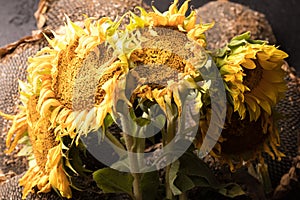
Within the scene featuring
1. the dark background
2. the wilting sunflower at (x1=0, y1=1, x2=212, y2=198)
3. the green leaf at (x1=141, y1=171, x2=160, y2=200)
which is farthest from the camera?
the dark background

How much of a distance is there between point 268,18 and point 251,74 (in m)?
0.50

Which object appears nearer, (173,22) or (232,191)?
(173,22)

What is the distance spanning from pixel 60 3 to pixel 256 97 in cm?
47

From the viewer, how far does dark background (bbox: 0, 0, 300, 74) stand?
1241 mm

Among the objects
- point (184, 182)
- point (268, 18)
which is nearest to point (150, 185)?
point (184, 182)

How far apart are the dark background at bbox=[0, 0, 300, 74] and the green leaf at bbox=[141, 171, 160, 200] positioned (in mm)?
515

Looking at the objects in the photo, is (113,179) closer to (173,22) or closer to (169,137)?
(169,137)

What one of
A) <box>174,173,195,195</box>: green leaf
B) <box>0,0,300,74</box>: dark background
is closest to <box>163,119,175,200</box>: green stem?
<box>174,173,195,195</box>: green leaf

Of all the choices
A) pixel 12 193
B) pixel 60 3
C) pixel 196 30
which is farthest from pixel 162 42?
pixel 60 3

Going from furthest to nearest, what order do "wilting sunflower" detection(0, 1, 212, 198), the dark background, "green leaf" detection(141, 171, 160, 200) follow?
the dark background, "green leaf" detection(141, 171, 160, 200), "wilting sunflower" detection(0, 1, 212, 198)

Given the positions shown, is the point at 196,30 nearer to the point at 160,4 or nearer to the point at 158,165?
the point at 158,165

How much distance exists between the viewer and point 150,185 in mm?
816

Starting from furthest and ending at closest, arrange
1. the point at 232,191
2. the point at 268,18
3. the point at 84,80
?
1. the point at 268,18
2. the point at 232,191
3. the point at 84,80

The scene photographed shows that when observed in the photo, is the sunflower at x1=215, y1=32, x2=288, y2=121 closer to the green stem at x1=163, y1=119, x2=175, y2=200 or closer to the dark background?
the green stem at x1=163, y1=119, x2=175, y2=200
